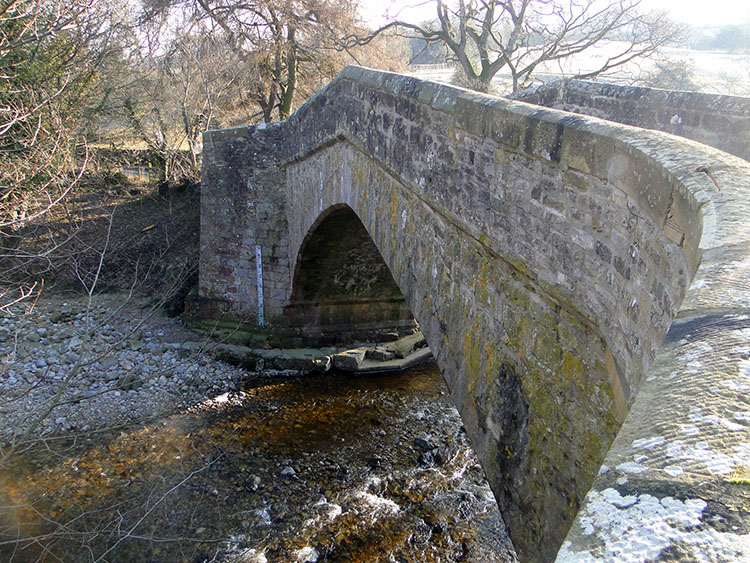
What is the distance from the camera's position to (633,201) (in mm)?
2379

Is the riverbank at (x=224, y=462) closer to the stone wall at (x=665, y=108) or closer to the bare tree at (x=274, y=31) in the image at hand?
the stone wall at (x=665, y=108)

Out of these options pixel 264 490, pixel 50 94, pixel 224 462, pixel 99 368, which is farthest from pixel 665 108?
pixel 50 94

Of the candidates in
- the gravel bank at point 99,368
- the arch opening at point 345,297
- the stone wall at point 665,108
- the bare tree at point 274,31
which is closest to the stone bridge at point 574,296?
the stone wall at point 665,108

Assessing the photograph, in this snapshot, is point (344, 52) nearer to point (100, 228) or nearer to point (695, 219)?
point (100, 228)

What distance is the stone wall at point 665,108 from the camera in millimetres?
4941

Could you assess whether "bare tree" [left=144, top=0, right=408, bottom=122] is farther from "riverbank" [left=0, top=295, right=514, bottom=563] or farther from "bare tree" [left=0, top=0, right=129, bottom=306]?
"riverbank" [left=0, top=295, right=514, bottom=563]

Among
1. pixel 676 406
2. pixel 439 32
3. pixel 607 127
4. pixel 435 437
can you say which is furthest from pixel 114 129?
pixel 676 406

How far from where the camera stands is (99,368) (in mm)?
9742

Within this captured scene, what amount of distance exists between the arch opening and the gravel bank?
1787mm

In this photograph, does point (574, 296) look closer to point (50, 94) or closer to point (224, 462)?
point (224, 462)

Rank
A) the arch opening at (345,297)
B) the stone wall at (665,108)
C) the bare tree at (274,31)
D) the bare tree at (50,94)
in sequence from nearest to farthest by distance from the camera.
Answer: the stone wall at (665,108), the bare tree at (50,94), the arch opening at (345,297), the bare tree at (274,31)

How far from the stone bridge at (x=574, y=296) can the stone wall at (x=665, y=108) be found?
2.53 m

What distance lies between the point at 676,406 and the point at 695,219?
0.99m

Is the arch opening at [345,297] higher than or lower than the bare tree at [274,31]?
lower
